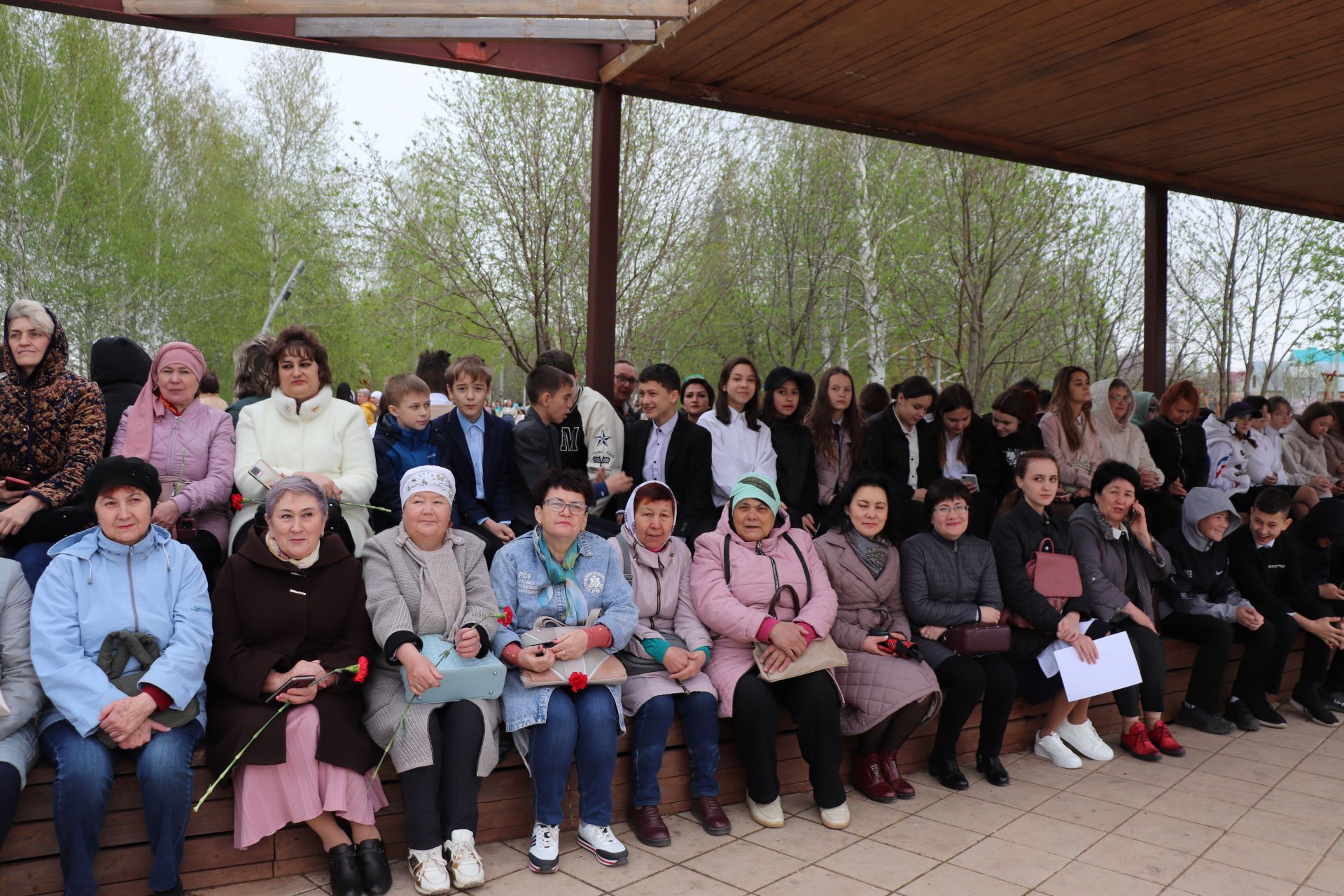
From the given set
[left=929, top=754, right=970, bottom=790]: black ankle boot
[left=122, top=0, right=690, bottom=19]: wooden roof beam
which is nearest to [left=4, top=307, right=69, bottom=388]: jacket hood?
[left=122, top=0, right=690, bottom=19]: wooden roof beam

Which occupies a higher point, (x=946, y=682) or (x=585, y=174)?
(x=585, y=174)

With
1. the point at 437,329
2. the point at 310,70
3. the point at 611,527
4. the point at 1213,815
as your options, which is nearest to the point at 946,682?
the point at 1213,815

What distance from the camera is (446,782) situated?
330cm

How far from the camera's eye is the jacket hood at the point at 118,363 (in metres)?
4.36

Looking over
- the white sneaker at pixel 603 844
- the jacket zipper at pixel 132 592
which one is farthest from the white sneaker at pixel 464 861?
the jacket zipper at pixel 132 592

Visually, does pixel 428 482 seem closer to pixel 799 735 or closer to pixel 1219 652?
pixel 799 735

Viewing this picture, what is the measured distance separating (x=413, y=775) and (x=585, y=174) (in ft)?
29.7

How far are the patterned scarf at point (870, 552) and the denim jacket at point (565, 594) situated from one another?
3.93 ft

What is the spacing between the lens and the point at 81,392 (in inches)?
153

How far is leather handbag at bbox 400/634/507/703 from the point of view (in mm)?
3316

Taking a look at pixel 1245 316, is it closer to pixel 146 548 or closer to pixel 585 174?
pixel 585 174

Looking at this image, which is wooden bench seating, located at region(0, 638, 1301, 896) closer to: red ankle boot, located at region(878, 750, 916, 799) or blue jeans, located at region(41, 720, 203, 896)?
blue jeans, located at region(41, 720, 203, 896)

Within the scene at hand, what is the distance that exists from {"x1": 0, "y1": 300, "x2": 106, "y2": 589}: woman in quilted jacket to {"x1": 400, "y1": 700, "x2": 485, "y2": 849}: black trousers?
5.56ft

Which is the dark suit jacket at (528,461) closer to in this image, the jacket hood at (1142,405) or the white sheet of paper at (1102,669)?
the white sheet of paper at (1102,669)
